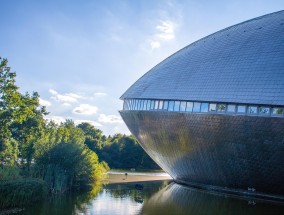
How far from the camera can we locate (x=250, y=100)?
26781mm

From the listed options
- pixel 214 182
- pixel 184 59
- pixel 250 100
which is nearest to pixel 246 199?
pixel 214 182

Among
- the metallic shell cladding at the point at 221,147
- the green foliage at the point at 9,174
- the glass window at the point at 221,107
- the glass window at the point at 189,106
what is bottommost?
the green foliage at the point at 9,174

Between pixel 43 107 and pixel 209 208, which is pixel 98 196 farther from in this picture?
pixel 43 107

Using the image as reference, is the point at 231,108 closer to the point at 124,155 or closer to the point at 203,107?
the point at 203,107

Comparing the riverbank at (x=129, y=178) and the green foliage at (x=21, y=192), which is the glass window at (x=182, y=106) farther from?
the riverbank at (x=129, y=178)

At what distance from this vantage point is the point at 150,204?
25797mm

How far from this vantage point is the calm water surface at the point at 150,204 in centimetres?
2294

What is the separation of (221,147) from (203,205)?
5838mm

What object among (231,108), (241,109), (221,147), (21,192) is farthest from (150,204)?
(241,109)

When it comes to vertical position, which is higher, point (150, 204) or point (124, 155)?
point (124, 155)

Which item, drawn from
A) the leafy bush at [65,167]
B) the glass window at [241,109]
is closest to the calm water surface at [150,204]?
the leafy bush at [65,167]

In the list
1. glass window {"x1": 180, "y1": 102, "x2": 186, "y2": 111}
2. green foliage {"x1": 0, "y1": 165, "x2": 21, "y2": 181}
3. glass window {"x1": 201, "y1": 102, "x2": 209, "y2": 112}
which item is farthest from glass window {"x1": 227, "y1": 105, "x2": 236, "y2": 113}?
green foliage {"x1": 0, "y1": 165, "x2": 21, "y2": 181}

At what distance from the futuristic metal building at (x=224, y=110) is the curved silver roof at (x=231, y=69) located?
72 mm

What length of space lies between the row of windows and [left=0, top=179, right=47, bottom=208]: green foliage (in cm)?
1345
